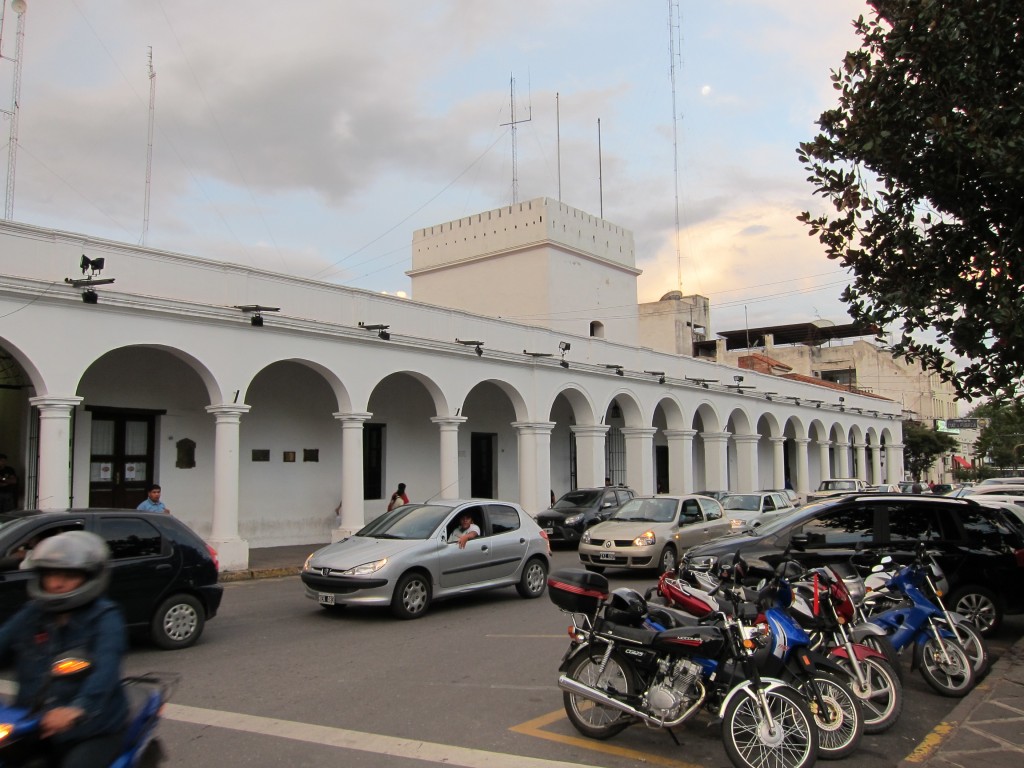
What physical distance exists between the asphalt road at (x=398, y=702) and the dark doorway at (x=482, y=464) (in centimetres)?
1486

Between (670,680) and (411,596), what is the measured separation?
5.64 meters

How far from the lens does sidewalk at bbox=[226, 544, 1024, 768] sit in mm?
5169

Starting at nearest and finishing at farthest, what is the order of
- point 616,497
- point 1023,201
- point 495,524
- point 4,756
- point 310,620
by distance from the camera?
1. point 4,756
2. point 1023,201
3. point 310,620
4. point 495,524
5. point 616,497

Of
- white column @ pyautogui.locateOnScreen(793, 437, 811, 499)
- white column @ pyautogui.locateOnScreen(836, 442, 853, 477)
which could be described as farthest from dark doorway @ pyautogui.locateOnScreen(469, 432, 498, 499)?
white column @ pyautogui.locateOnScreen(836, 442, 853, 477)

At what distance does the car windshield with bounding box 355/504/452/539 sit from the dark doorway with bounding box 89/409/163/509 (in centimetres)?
723

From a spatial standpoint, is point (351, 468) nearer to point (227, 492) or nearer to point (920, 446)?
point (227, 492)

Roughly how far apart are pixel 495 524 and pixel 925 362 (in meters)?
5.97

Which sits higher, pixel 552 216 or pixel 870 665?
pixel 552 216

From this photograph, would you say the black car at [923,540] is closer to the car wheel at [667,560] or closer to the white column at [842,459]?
the car wheel at [667,560]

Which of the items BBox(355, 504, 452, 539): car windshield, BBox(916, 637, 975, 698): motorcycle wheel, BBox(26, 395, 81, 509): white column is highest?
BBox(26, 395, 81, 509): white column

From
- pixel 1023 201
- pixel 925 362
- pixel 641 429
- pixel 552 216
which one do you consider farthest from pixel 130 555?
pixel 552 216

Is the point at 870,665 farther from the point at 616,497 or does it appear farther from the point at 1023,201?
the point at 616,497

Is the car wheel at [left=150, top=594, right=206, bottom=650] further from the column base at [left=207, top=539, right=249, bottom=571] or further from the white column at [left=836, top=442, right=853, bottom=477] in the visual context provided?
the white column at [left=836, top=442, right=853, bottom=477]

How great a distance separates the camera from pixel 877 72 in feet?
28.8
